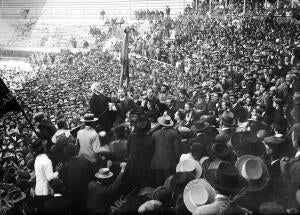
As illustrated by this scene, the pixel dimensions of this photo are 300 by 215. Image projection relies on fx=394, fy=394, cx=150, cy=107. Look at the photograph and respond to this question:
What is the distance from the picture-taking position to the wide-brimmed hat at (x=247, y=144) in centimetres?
354

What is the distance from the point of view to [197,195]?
3.02 m

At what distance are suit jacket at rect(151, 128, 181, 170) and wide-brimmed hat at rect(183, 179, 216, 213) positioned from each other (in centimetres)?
82

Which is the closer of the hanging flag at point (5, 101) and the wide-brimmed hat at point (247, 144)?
the wide-brimmed hat at point (247, 144)

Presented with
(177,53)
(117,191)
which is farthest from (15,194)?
(177,53)

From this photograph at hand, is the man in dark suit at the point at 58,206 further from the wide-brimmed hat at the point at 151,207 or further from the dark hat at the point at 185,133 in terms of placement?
the dark hat at the point at 185,133

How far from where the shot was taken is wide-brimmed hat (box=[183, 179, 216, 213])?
3.02 metres

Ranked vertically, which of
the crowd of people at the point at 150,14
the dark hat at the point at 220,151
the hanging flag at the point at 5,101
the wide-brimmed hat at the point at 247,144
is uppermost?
the crowd of people at the point at 150,14

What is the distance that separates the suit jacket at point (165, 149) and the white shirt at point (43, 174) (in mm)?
991

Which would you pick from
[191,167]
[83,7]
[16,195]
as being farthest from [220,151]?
[83,7]

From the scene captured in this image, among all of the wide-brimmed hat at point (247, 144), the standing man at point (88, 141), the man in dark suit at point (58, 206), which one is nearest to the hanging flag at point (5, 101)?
the standing man at point (88, 141)

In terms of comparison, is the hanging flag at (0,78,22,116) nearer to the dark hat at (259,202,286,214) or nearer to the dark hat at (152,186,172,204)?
the dark hat at (152,186,172,204)

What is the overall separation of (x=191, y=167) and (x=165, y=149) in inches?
20.2

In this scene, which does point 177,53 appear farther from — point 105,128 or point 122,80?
point 105,128

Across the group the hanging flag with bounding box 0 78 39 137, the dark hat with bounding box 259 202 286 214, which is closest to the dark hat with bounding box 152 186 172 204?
the dark hat with bounding box 259 202 286 214
